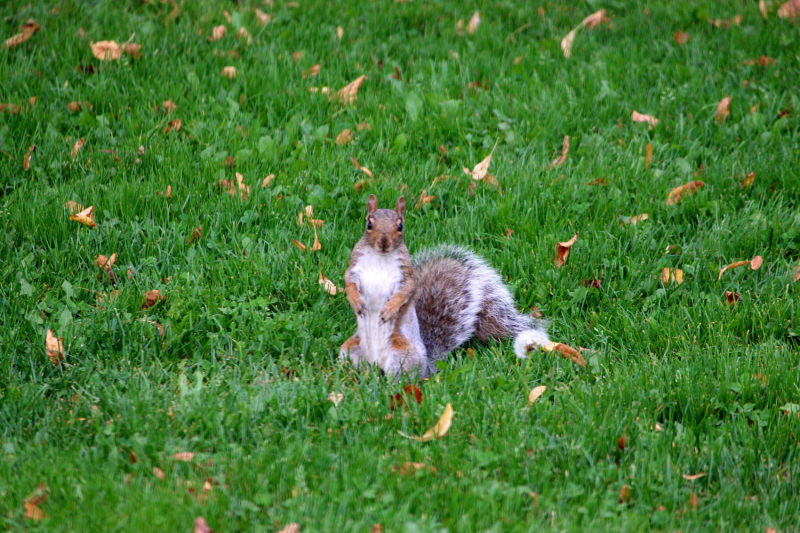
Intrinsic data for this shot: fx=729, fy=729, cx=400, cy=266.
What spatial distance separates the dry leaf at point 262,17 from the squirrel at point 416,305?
115 inches

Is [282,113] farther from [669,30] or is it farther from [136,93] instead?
[669,30]

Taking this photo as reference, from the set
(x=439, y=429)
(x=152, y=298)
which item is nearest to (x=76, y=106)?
(x=152, y=298)

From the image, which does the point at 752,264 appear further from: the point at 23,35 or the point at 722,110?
the point at 23,35

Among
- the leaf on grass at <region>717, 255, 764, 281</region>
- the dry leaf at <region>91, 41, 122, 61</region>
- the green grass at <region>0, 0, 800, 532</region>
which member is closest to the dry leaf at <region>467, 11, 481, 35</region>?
the green grass at <region>0, 0, 800, 532</region>

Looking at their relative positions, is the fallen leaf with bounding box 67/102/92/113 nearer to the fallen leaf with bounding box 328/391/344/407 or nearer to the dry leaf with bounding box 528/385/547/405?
the fallen leaf with bounding box 328/391/344/407

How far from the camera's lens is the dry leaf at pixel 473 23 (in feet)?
18.6

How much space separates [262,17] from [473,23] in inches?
64.4

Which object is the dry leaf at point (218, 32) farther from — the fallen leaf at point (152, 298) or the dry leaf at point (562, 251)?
the dry leaf at point (562, 251)

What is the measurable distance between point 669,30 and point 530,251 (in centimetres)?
313

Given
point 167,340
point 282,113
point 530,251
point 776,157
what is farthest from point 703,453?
point 282,113

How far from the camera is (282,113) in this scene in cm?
460

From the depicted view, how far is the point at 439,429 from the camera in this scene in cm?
245

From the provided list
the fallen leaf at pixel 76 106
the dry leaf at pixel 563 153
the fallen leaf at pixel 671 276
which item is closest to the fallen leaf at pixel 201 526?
the fallen leaf at pixel 671 276

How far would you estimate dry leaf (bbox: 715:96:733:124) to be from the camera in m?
4.72
